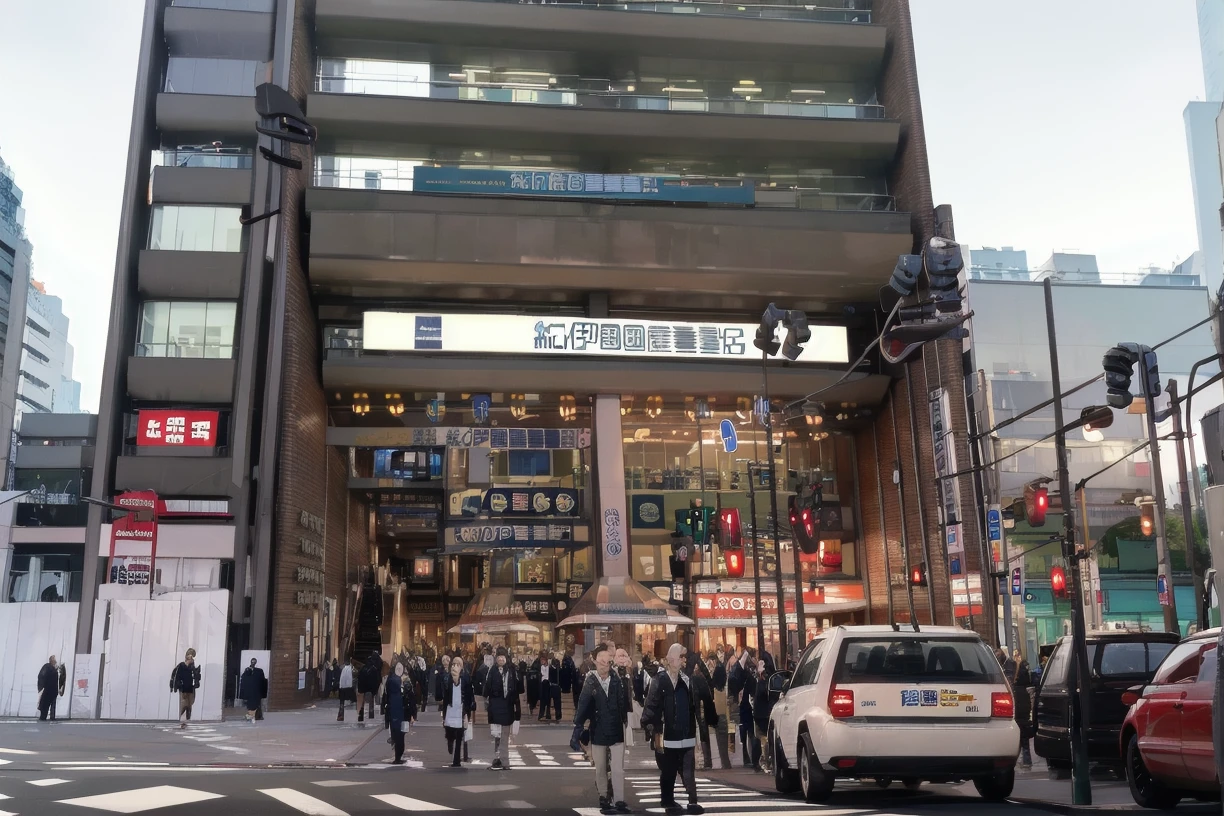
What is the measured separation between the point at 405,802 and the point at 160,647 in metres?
19.8

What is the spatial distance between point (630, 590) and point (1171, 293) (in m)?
46.6

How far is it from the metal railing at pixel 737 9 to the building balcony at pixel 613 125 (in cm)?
370

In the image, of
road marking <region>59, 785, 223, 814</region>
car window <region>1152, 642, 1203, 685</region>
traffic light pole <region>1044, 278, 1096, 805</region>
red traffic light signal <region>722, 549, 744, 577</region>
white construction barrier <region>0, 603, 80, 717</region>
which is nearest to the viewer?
car window <region>1152, 642, 1203, 685</region>

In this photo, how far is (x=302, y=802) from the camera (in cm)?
1251

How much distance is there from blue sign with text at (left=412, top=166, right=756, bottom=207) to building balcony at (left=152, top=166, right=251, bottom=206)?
6.21 meters

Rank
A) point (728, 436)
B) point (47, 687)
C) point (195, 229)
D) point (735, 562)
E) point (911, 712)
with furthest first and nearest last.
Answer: point (735, 562) → point (728, 436) → point (195, 229) → point (47, 687) → point (911, 712)

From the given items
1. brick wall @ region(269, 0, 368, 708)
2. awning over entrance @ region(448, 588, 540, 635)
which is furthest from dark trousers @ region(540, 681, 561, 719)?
brick wall @ region(269, 0, 368, 708)

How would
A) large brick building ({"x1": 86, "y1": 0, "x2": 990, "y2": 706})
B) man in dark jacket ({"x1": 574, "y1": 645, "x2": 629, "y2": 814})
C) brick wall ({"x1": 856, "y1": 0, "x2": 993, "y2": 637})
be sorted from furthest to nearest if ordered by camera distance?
brick wall ({"x1": 856, "y1": 0, "x2": 993, "y2": 637}) → large brick building ({"x1": 86, "y1": 0, "x2": 990, "y2": 706}) → man in dark jacket ({"x1": 574, "y1": 645, "x2": 629, "y2": 814})

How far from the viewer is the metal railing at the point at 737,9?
42375 mm

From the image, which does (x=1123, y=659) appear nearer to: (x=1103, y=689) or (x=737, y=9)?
(x=1103, y=689)

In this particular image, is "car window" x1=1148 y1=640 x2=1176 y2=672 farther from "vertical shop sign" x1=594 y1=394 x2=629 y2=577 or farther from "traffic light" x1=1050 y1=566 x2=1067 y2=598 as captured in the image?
"vertical shop sign" x1=594 y1=394 x2=629 y2=577

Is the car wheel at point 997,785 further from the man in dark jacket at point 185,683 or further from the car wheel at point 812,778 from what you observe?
the man in dark jacket at point 185,683

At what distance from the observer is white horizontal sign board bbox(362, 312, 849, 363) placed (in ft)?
129

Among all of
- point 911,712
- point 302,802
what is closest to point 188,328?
point 302,802
